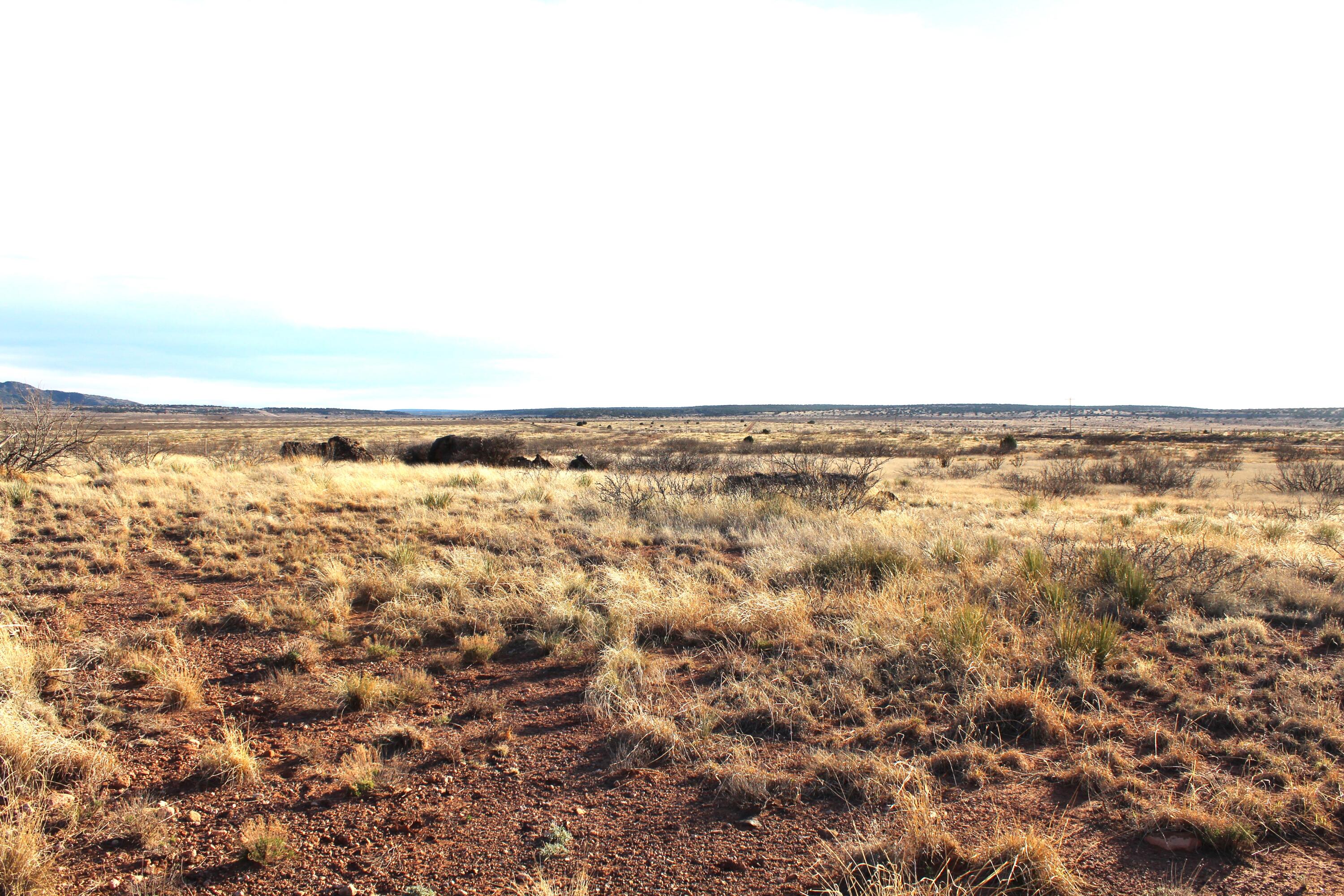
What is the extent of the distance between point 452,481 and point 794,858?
13.9 metres

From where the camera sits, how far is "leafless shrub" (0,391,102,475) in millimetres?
12836

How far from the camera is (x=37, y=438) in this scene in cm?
1316

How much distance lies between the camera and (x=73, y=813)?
2998mm

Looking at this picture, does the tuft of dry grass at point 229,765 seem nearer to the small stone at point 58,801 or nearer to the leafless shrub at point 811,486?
the small stone at point 58,801

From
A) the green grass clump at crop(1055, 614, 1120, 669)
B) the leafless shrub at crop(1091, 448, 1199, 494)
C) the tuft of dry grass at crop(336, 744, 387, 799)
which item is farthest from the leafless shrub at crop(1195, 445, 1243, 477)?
the tuft of dry grass at crop(336, 744, 387, 799)

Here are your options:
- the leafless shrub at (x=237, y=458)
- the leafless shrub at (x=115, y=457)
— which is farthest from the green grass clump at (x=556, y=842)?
the leafless shrub at (x=237, y=458)

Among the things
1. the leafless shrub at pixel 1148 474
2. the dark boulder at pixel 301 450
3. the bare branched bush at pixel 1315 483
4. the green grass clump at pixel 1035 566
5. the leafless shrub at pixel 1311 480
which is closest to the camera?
the green grass clump at pixel 1035 566

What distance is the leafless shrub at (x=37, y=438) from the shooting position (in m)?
12.8

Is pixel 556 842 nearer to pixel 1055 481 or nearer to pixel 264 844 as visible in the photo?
pixel 264 844

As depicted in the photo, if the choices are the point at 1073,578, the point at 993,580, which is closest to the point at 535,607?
the point at 993,580

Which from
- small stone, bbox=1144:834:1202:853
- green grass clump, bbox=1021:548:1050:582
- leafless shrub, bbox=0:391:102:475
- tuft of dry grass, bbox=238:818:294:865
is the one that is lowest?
small stone, bbox=1144:834:1202:853

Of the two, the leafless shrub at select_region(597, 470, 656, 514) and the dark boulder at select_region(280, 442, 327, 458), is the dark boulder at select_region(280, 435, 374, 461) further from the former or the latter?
the leafless shrub at select_region(597, 470, 656, 514)

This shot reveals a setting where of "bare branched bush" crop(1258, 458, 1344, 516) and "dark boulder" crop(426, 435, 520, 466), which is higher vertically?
"dark boulder" crop(426, 435, 520, 466)

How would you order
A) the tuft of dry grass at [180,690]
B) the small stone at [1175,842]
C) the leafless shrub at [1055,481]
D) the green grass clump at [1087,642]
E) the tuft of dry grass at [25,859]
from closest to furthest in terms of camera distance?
1. the tuft of dry grass at [25,859]
2. the small stone at [1175,842]
3. the tuft of dry grass at [180,690]
4. the green grass clump at [1087,642]
5. the leafless shrub at [1055,481]
